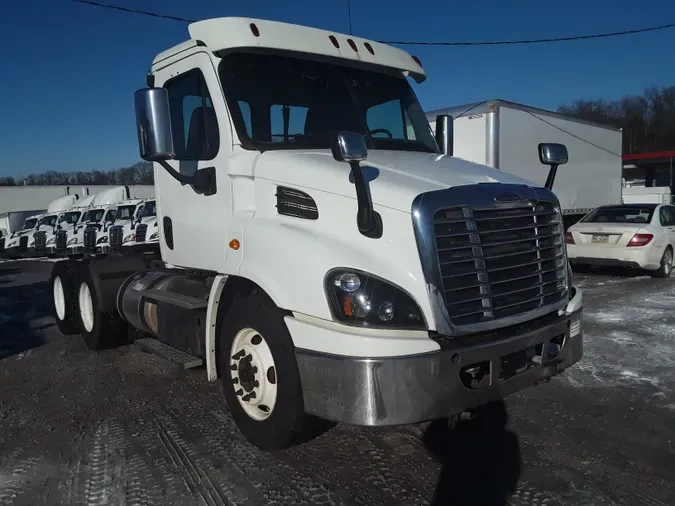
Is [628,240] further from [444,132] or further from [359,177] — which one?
[359,177]

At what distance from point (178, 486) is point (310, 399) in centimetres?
101

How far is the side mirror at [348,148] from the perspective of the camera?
3.32 metres

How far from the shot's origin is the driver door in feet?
14.6

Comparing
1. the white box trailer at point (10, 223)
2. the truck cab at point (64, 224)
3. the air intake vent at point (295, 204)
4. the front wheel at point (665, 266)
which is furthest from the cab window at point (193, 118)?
the white box trailer at point (10, 223)

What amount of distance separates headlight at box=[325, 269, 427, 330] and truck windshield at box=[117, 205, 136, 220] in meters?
19.0

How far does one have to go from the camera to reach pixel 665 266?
1220 centimetres

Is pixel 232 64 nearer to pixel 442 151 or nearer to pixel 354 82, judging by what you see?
pixel 354 82

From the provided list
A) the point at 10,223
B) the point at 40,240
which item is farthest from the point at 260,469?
the point at 10,223

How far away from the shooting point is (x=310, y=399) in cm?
347

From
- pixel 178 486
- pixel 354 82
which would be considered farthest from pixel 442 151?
pixel 178 486

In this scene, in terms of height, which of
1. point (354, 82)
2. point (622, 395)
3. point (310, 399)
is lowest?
point (622, 395)

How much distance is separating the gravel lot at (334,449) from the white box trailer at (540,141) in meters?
7.70

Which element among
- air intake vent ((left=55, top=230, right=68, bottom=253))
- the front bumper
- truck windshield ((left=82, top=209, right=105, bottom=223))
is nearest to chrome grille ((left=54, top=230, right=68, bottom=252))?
air intake vent ((left=55, top=230, right=68, bottom=253))

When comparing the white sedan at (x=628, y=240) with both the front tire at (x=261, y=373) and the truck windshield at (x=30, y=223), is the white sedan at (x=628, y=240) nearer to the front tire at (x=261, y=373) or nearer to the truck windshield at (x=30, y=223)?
the front tire at (x=261, y=373)
